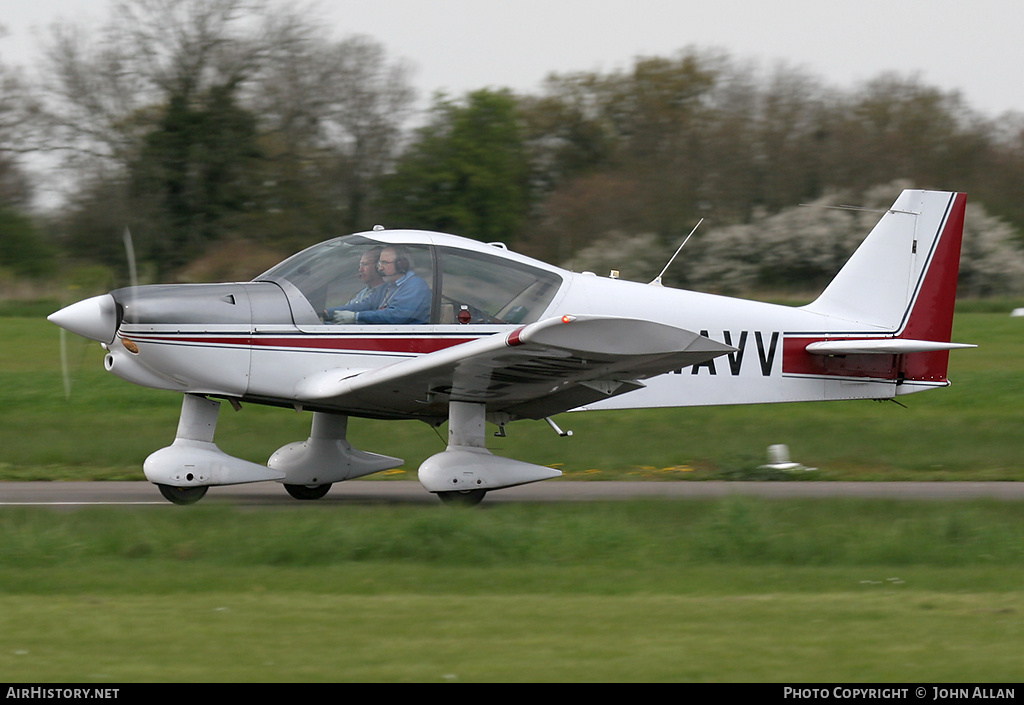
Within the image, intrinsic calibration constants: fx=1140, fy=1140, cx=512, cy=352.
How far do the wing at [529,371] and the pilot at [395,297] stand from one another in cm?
37

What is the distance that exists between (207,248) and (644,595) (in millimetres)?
24363

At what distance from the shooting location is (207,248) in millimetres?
28062

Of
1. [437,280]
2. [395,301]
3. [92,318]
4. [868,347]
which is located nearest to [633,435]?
[868,347]

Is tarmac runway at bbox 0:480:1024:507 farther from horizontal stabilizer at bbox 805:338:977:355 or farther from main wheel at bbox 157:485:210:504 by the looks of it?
horizontal stabilizer at bbox 805:338:977:355

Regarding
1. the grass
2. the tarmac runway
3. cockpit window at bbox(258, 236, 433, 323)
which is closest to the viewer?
cockpit window at bbox(258, 236, 433, 323)

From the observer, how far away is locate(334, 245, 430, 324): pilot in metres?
8.40

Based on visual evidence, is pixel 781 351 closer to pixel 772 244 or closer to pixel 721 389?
pixel 721 389

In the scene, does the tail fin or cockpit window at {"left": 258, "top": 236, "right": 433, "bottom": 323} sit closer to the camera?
cockpit window at {"left": 258, "top": 236, "right": 433, "bottom": 323}

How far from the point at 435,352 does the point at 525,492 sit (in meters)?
2.09

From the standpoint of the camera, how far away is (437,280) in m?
8.46

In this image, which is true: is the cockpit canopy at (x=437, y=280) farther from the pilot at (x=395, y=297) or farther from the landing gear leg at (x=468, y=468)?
the landing gear leg at (x=468, y=468)

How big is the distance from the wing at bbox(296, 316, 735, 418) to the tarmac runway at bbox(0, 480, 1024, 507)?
0.82 m

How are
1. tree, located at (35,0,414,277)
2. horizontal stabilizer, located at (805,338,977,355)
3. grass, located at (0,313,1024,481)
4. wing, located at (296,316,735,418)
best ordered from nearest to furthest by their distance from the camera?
wing, located at (296,316,735,418)
horizontal stabilizer, located at (805,338,977,355)
grass, located at (0,313,1024,481)
tree, located at (35,0,414,277)

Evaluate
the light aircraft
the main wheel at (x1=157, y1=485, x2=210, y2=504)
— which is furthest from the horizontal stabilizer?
the main wheel at (x1=157, y1=485, x2=210, y2=504)
